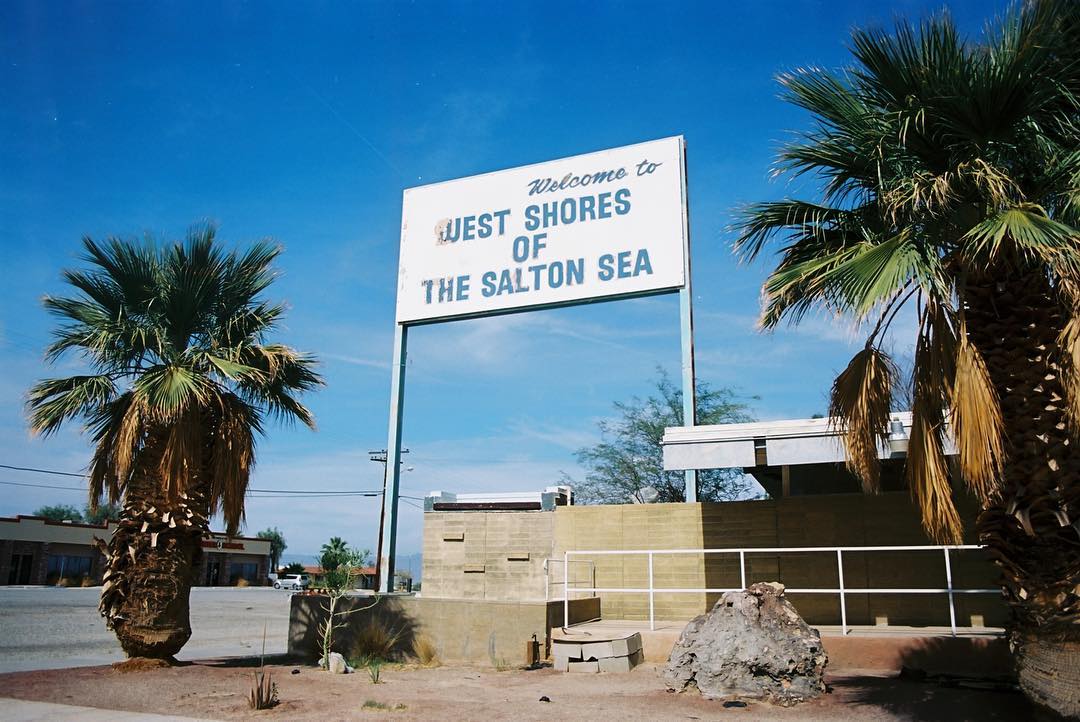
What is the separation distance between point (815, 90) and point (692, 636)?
6.48m

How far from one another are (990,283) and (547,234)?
11699 mm

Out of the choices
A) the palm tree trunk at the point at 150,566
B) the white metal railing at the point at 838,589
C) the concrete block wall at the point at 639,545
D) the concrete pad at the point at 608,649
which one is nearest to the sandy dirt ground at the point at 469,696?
the concrete pad at the point at 608,649

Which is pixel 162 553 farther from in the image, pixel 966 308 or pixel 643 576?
pixel 966 308

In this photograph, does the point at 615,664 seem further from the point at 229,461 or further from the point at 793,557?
the point at 229,461

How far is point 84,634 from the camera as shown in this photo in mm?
19750

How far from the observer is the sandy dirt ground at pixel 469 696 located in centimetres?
827

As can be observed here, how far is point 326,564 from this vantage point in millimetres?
16656

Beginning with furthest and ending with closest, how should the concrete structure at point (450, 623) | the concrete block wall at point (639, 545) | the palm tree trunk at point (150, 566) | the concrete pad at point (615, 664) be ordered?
the concrete block wall at point (639, 545)
the concrete structure at point (450, 623)
the palm tree trunk at point (150, 566)
the concrete pad at point (615, 664)

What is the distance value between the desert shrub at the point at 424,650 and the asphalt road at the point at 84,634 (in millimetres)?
4288

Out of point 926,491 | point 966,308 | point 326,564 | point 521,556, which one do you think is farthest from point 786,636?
point 326,564

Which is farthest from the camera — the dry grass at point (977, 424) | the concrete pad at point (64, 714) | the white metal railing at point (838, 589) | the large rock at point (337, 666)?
the large rock at point (337, 666)

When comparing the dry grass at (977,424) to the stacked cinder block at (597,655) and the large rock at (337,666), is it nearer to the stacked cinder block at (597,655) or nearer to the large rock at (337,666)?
the stacked cinder block at (597,655)

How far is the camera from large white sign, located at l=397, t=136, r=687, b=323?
16672mm

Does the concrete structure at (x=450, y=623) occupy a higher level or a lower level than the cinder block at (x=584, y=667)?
higher
